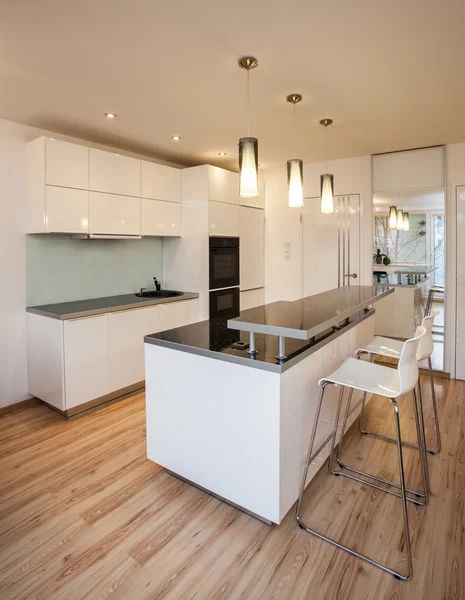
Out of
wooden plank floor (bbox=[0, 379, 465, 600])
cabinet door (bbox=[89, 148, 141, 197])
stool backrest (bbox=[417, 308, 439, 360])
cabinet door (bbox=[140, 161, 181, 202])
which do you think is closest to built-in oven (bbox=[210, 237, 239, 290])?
cabinet door (bbox=[140, 161, 181, 202])

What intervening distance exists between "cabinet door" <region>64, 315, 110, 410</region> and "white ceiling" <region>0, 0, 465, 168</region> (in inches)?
66.6

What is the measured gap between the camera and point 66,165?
3148 mm

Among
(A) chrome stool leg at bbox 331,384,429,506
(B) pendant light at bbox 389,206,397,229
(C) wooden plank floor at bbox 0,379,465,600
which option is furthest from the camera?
(B) pendant light at bbox 389,206,397,229

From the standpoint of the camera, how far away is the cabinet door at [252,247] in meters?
4.78

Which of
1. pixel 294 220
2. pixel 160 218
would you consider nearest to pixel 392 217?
pixel 294 220

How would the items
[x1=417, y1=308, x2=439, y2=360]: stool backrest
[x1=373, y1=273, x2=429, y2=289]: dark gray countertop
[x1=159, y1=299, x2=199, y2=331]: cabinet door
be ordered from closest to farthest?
[x1=417, y1=308, x2=439, y2=360]: stool backrest → [x1=159, y1=299, x2=199, y2=331]: cabinet door → [x1=373, y1=273, x2=429, y2=289]: dark gray countertop

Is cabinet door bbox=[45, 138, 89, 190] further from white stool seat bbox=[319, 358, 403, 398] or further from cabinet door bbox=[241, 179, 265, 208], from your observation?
white stool seat bbox=[319, 358, 403, 398]

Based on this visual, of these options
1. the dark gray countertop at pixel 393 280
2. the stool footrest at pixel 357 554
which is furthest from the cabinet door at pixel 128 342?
the dark gray countertop at pixel 393 280

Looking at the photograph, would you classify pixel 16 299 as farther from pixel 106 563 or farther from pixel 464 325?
pixel 464 325

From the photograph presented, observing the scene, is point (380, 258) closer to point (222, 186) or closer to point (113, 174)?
point (222, 186)

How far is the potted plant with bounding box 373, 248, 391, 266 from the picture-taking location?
14.3ft

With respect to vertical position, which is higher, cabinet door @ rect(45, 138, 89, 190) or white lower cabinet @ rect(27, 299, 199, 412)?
cabinet door @ rect(45, 138, 89, 190)

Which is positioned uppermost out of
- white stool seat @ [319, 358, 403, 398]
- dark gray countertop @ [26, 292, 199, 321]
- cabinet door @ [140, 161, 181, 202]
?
cabinet door @ [140, 161, 181, 202]

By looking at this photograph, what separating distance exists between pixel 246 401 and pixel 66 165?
2527mm
